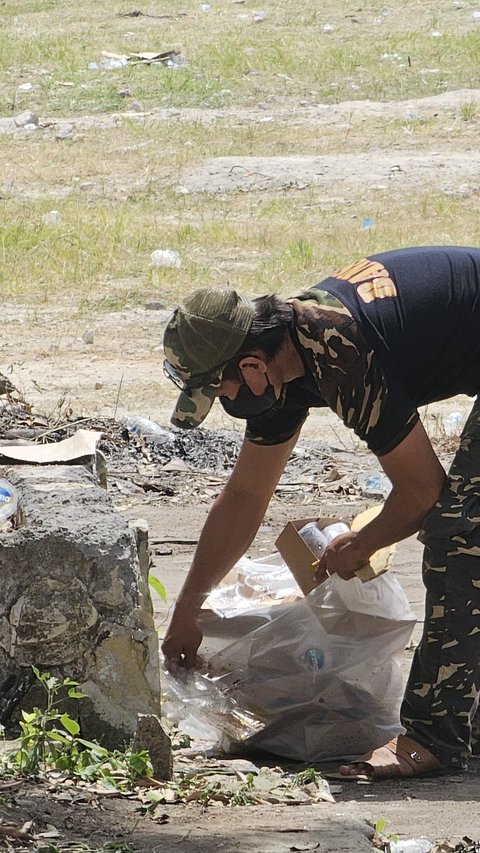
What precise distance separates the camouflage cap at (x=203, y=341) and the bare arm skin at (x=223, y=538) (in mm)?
415

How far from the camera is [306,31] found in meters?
19.0

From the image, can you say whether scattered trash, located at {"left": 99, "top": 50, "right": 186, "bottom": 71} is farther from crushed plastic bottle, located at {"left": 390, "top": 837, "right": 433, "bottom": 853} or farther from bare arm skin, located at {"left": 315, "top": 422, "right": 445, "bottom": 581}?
crushed plastic bottle, located at {"left": 390, "top": 837, "right": 433, "bottom": 853}

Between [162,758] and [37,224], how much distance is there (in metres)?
8.10

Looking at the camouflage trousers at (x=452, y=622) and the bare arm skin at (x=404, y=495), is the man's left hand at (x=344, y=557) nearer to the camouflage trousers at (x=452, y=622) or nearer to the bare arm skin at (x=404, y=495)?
the bare arm skin at (x=404, y=495)

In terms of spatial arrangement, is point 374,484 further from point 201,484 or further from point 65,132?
point 65,132

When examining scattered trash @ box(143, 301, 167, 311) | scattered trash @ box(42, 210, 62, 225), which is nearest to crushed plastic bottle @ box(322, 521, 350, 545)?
scattered trash @ box(143, 301, 167, 311)

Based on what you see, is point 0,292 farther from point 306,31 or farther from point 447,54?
point 306,31

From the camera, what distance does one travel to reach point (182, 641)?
3.66 meters

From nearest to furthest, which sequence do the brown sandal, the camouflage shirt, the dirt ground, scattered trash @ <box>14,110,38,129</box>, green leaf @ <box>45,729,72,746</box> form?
1. the dirt ground
2. green leaf @ <box>45,729,72,746</box>
3. the camouflage shirt
4. the brown sandal
5. scattered trash @ <box>14,110,38,129</box>

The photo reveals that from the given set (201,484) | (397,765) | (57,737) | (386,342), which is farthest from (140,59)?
(57,737)

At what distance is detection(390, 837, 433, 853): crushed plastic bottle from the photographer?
2744mm

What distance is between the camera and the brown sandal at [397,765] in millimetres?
3430

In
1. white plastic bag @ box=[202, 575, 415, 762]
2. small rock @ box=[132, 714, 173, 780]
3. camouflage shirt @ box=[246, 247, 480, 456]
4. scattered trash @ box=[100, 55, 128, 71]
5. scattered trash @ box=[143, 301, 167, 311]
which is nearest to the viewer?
small rock @ box=[132, 714, 173, 780]

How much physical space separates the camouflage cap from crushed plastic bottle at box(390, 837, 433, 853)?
1.09m
